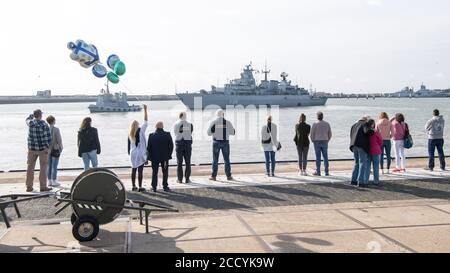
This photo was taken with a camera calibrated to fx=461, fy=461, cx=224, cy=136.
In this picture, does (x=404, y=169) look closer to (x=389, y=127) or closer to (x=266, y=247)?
(x=389, y=127)

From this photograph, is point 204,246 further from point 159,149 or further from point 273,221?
point 159,149

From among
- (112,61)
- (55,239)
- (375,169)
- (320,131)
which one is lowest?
(55,239)

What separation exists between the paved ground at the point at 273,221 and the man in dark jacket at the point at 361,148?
316mm

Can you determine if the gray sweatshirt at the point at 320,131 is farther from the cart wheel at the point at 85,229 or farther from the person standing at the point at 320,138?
the cart wheel at the point at 85,229

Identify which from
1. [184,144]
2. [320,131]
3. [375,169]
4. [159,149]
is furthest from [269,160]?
[159,149]

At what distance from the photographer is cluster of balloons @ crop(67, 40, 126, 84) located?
10539mm

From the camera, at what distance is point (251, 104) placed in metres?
122

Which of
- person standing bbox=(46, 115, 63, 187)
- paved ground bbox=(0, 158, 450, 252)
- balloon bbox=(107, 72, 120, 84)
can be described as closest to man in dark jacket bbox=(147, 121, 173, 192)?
paved ground bbox=(0, 158, 450, 252)

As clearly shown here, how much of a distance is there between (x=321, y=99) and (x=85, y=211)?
463ft

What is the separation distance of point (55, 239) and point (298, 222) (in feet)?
11.1

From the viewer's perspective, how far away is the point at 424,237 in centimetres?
590

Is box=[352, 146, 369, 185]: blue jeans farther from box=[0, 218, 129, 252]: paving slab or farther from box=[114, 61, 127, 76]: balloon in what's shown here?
box=[114, 61, 127, 76]: balloon

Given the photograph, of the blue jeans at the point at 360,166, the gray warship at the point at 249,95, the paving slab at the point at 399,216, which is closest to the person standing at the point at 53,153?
the paving slab at the point at 399,216
